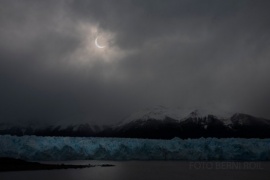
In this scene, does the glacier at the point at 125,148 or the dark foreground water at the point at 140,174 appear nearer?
the dark foreground water at the point at 140,174

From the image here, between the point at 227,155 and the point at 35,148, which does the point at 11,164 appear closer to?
the point at 35,148

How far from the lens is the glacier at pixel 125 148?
86.2 m

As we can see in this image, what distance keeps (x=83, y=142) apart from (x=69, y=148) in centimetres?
369

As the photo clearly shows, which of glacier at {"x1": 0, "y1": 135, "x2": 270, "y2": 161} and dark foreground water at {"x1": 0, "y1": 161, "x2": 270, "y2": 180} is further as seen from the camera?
glacier at {"x1": 0, "y1": 135, "x2": 270, "y2": 161}

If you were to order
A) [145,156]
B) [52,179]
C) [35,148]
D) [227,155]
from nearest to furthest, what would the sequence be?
1. [52,179]
2. [35,148]
3. [227,155]
4. [145,156]

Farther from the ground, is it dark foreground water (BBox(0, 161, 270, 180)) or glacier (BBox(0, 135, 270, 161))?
glacier (BBox(0, 135, 270, 161))

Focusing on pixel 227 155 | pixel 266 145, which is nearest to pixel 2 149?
pixel 227 155

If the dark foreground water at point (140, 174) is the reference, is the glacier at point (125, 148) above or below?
above

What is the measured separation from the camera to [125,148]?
9600 centimetres

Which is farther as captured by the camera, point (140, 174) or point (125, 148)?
point (125, 148)

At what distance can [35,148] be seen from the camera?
8569cm

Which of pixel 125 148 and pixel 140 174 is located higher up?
pixel 125 148

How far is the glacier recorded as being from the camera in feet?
283

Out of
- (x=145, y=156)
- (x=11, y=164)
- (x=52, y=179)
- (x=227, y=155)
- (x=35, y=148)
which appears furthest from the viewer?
(x=145, y=156)
